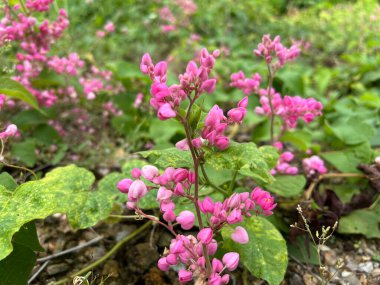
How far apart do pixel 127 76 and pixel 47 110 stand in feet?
2.10

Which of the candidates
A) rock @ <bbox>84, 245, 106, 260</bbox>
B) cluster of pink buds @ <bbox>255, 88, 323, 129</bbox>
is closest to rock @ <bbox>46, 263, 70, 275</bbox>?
rock @ <bbox>84, 245, 106, 260</bbox>

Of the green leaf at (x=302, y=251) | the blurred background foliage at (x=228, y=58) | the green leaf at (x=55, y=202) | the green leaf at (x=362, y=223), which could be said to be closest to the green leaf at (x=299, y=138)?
the blurred background foliage at (x=228, y=58)

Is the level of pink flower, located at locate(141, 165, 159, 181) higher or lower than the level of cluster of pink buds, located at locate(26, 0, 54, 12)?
lower

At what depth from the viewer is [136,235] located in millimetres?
1972

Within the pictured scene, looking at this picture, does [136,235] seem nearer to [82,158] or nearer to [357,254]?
[82,158]

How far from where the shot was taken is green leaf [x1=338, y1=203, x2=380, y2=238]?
6.56ft

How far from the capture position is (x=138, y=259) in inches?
72.7

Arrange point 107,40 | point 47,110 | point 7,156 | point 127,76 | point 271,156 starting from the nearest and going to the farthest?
point 271,156
point 7,156
point 47,110
point 127,76
point 107,40

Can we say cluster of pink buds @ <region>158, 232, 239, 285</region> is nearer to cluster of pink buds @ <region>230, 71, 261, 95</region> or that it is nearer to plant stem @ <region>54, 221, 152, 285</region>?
plant stem @ <region>54, 221, 152, 285</region>

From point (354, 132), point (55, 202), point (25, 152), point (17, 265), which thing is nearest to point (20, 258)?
point (17, 265)

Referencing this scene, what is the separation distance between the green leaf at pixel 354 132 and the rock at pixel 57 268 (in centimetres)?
172

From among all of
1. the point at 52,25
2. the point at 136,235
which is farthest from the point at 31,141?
the point at 136,235

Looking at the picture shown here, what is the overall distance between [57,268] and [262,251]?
2.99ft

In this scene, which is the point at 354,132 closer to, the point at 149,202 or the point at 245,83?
the point at 245,83
